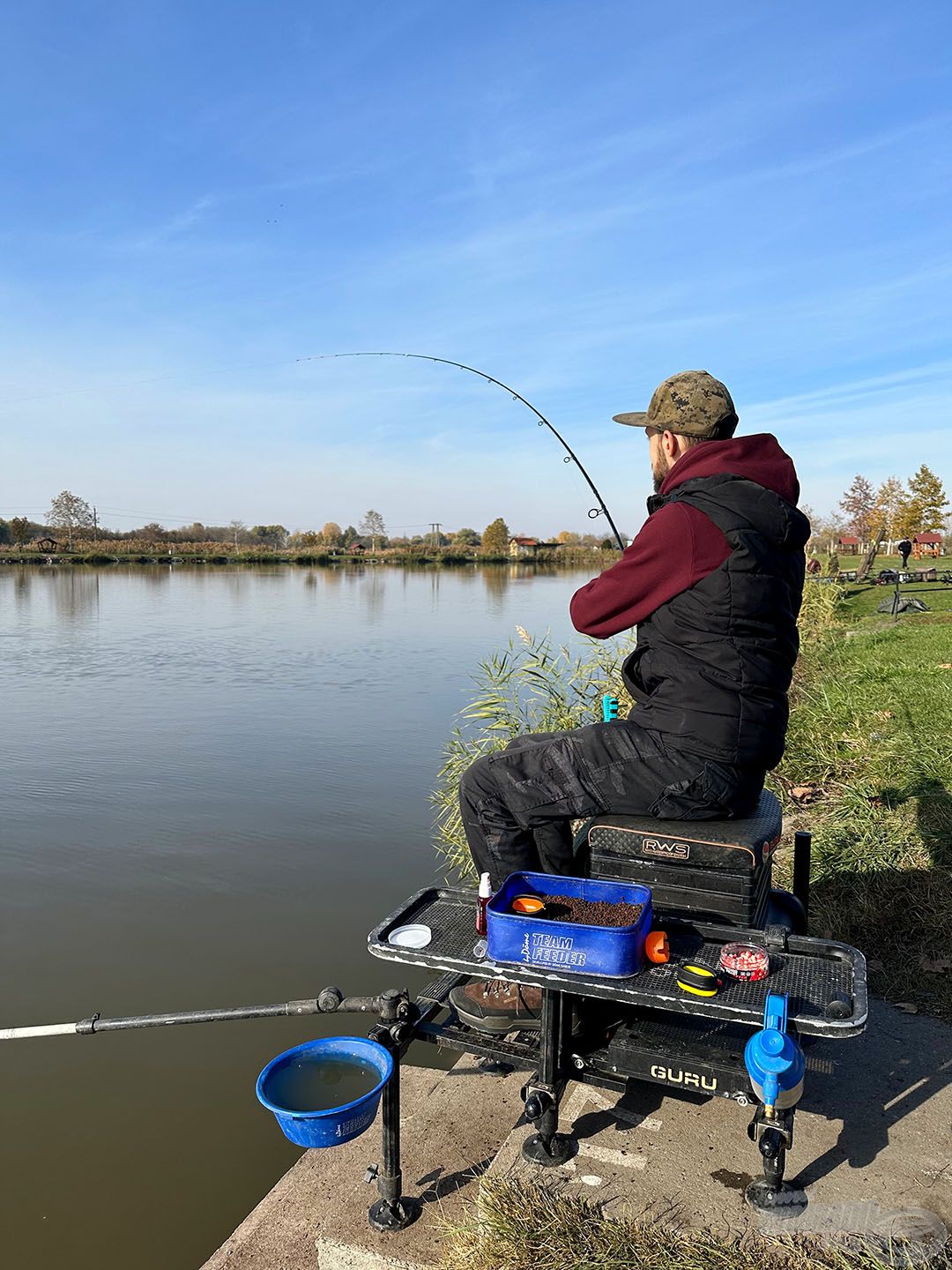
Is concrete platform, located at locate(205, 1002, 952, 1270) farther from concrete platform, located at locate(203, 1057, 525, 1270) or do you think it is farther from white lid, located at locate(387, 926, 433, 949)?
white lid, located at locate(387, 926, 433, 949)

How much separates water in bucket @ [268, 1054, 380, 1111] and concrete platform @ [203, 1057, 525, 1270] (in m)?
0.36

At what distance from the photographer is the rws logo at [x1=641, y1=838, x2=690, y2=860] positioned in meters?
2.49

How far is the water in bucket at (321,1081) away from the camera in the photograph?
89.5 inches

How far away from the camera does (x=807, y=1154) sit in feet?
7.83

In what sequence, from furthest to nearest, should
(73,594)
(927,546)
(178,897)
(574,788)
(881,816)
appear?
(927,546) < (73,594) < (178,897) < (881,816) < (574,788)

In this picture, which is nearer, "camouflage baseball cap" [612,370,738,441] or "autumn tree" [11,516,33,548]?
"camouflage baseball cap" [612,370,738,441]

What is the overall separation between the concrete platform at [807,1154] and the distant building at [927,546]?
4583cm

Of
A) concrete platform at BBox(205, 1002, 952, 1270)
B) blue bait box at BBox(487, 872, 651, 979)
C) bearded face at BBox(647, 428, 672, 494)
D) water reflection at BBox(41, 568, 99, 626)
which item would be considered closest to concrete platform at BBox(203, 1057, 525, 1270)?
concrete platform at BBox(205, 1002, 952, 1270)

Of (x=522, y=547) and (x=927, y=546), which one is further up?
(x=927, y=546)

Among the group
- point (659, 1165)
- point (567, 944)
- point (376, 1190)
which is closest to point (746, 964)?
point (567, 944)

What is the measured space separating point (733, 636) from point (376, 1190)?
1.79 metres

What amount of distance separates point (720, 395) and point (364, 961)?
322 centimetres

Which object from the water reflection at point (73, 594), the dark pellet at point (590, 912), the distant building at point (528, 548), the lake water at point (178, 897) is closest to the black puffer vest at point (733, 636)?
the dark pellet at point (590, 912)

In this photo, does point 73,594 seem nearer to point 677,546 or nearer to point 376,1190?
point 376,1190
